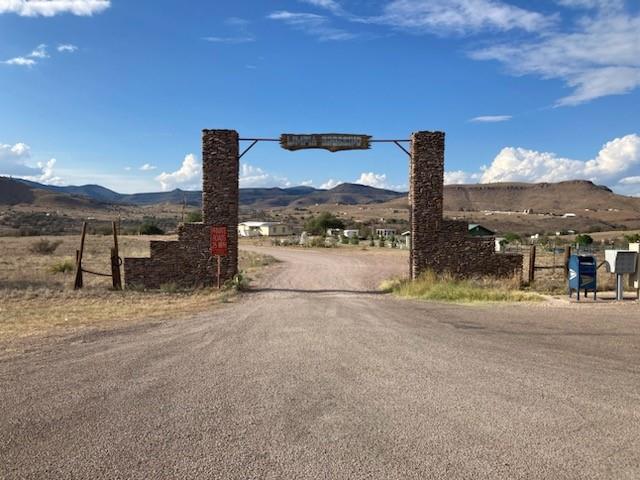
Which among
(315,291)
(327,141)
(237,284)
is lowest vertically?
(315,291)

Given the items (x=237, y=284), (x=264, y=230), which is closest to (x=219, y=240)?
(x=237, y=284)

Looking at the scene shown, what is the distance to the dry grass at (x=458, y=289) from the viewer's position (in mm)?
16469

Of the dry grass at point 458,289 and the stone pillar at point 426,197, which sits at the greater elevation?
the stone pillar at point 426,197

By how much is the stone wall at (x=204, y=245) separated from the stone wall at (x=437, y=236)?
5531mm

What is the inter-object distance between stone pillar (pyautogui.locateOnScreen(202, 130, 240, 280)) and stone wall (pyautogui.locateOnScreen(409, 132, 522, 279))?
5.45m

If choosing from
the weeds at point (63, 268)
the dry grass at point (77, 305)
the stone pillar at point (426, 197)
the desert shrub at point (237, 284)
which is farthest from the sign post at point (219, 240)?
the weeds at point (63, 268)

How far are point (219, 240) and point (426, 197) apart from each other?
21.2ft

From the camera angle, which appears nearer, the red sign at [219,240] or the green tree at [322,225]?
the red sign at [219,240]

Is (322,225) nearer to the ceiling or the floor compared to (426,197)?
nearer to the floor

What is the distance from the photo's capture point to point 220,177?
61.9 ft

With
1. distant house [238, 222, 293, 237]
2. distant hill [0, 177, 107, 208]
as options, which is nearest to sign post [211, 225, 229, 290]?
distant house [238, 222, 293, 237]

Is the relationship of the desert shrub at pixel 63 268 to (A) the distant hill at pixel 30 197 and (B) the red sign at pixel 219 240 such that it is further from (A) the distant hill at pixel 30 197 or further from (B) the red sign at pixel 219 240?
(A) the distant hill at pixel 30 197

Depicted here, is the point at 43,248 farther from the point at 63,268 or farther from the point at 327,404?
the point at 327,404

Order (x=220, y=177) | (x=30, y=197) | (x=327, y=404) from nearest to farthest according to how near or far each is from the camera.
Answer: (x=327, y=404), (x=220, y=177), (x=30, y=197)
